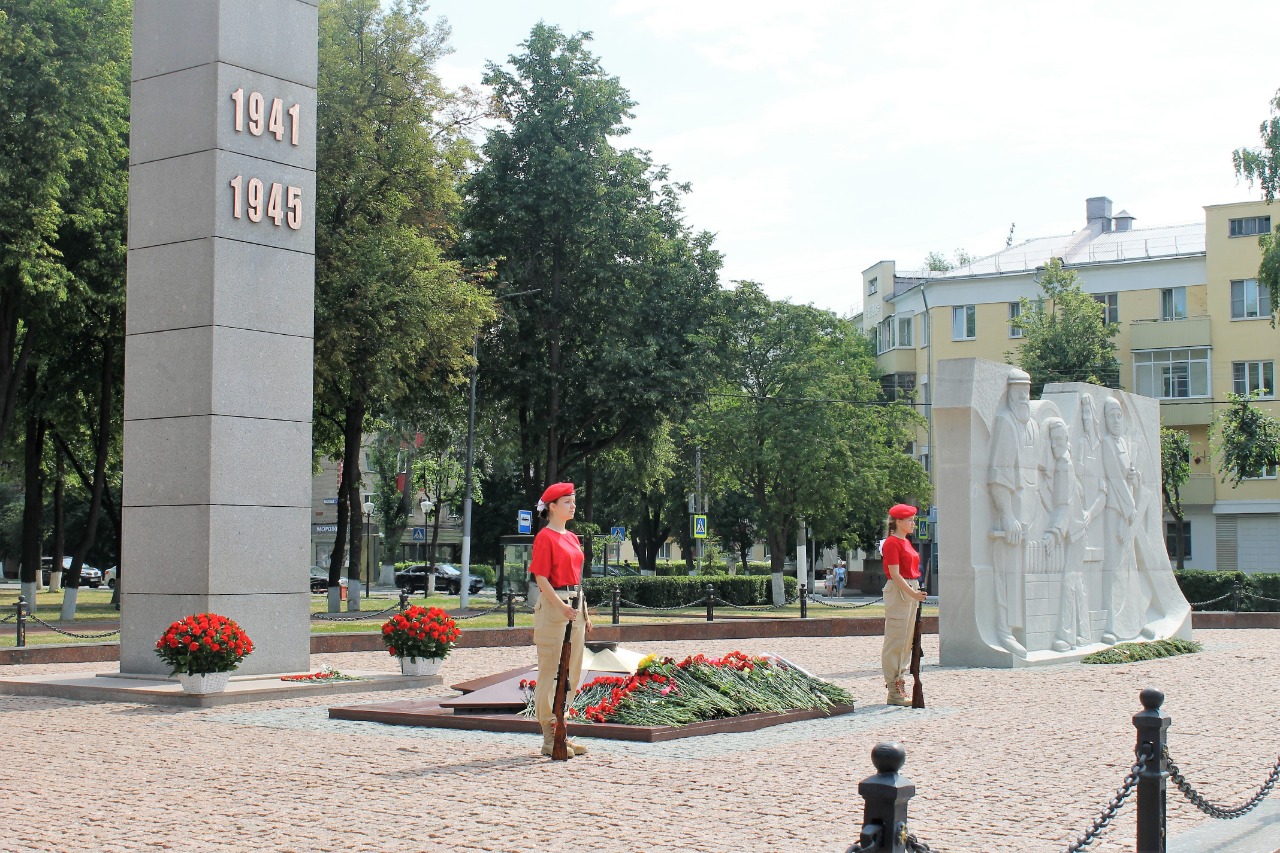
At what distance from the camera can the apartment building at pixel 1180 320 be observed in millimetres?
52562

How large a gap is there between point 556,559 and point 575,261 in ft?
97.6

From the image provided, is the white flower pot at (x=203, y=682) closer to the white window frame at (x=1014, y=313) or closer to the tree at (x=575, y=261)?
the tree at (x=575, y=261)

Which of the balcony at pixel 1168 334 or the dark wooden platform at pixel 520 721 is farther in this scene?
the balcony at pixel 1168 334

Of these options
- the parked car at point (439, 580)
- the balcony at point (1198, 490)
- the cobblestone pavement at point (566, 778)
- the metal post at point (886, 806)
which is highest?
the balcony at point (1198, 490)

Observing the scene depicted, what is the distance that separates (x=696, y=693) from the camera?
1249 cm

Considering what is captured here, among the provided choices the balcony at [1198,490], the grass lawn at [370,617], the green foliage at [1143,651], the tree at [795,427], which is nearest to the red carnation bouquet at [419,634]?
the grass lawn at [370,617]

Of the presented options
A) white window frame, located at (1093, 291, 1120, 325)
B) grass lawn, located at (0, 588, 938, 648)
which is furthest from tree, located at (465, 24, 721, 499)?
white window frame, located at (1093, 291, 1120, 325)

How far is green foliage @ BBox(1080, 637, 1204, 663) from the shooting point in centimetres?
2124

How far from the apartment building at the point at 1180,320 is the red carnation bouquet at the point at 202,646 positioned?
40.1 meters

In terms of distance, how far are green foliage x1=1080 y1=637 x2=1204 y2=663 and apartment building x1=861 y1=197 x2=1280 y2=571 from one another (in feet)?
86.1

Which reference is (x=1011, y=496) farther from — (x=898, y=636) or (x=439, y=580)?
(x=439, y=580)

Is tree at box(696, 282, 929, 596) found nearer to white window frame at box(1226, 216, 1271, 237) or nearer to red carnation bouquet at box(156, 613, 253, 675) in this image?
white window frame at box(1226, 216, 1271, 237)

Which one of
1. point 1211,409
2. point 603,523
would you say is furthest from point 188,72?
point 603,523

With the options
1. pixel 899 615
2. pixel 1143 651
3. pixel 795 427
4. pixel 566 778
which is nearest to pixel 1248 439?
pixel 795 427
